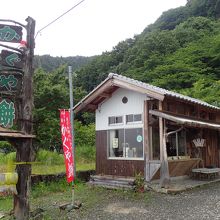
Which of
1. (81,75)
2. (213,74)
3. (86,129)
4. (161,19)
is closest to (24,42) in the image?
(86,129)

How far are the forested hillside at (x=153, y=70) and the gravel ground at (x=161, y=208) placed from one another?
8.84m

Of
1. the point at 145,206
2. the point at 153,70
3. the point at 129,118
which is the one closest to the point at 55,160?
the point at 129,118

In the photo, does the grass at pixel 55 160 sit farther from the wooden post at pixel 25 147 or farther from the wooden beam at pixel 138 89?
the wooden post at pixel 25 147

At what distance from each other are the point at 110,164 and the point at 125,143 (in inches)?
48.6

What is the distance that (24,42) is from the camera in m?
6.92

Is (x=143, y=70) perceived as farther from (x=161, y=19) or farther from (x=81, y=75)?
(x=161, y=19)

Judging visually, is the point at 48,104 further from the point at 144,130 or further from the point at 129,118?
the point at 144,130

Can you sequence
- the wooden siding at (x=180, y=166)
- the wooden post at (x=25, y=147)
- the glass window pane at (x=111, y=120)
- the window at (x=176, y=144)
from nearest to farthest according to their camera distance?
the wooden post at (x=25, y=147), the wooden siding at (x=180, y=166), the window at (x=176, y=144), the glass window pane at (x=111, y=120)

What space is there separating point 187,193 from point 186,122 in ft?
7.95

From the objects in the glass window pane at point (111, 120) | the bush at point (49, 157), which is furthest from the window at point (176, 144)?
the bush at point (49, 157)

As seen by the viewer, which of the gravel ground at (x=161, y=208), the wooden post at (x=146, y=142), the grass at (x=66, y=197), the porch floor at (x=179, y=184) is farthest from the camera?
the wooden post at (x=146, y=142)

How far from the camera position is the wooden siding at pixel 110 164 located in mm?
12117

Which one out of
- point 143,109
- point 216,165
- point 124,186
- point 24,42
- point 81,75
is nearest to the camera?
point 24,42

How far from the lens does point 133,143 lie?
1231 centimetres
